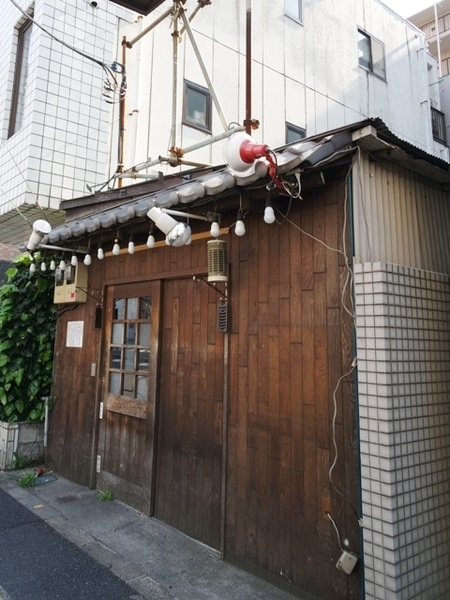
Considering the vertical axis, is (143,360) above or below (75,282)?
below

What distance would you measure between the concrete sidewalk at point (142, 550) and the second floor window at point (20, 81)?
6.48m

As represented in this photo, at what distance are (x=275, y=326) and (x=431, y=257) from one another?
1542 mm

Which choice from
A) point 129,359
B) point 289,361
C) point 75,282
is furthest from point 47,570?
point 75,282

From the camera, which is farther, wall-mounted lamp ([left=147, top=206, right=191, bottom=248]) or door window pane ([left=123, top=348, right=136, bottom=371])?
door window pane ([left=123, top=348, right=136, bottom=371])

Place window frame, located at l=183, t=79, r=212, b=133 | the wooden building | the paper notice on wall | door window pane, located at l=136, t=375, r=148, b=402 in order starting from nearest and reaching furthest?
the wooden building
door window pane, located at l=136, t=375, r=148, b=402
the paper notice on wall
window frame, located at l=183, t=79, r=212, b=133

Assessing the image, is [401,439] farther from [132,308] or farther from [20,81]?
[20,81]

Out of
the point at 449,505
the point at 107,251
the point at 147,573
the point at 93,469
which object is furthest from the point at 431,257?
the point at 93,469

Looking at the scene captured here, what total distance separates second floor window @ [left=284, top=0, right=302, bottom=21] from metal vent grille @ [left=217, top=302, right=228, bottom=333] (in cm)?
861

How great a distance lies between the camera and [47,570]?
12.1 feet

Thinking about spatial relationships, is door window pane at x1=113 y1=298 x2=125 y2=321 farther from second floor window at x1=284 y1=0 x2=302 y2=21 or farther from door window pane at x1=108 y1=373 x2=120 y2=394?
second floor window at x1=284 y1=0 x2=302 y2=21

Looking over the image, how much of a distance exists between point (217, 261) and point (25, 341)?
14.8 ft

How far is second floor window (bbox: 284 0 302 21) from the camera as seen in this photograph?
9320mm

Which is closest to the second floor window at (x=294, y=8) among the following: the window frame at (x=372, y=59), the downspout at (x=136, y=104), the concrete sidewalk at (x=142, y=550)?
the window frame at (x=372, y=59)

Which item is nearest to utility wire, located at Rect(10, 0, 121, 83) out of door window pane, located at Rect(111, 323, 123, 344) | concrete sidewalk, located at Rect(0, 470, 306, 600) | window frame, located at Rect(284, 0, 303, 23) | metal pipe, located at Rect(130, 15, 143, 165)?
metal pipe, located at Rect(130, 15, 143, 165)
